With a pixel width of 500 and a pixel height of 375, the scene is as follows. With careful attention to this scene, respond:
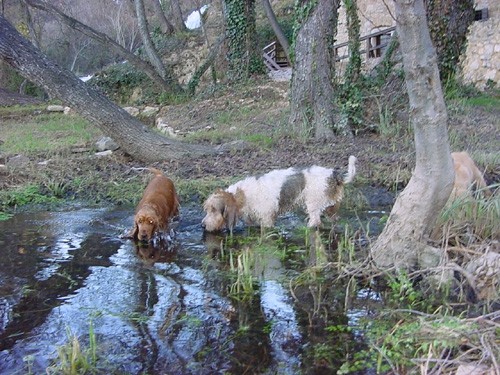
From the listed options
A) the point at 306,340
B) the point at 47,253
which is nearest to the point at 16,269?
the point at 47,253

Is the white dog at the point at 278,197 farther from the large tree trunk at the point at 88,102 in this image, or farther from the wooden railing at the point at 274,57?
the wooden railing at the point at 274,57

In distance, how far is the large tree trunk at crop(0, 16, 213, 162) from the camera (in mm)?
10086

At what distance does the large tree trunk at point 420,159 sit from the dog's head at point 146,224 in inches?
104

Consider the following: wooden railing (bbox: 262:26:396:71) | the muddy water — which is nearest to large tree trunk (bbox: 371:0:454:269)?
the muddy water

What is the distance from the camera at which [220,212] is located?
7.45m

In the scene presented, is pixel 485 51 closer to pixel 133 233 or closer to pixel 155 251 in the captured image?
pixel 133 233

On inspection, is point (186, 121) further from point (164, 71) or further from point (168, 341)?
point (168, 341)

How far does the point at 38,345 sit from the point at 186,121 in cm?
1268

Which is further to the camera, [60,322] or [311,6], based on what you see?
[311,6]

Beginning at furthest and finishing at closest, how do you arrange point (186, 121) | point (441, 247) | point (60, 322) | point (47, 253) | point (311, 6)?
1. point (186, 121)
2. point (311, 6)
3. point (47, 253)
4. point (441, 247)
5. point (60, 322)

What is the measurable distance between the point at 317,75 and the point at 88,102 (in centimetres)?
448

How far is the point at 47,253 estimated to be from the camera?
22.2 ft

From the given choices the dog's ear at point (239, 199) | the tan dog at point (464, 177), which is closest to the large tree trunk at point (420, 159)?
the tan dog at point (464, 177)

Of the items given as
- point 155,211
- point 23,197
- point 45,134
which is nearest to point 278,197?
point 155,211
